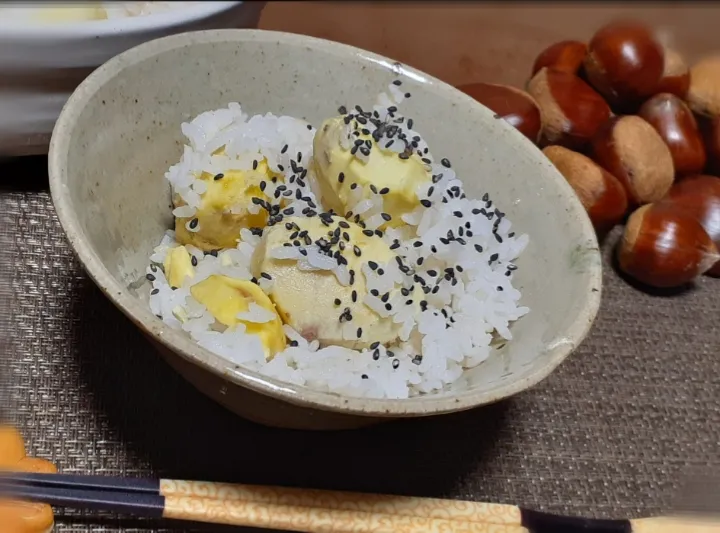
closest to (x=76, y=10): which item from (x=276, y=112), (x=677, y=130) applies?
(x=276, y=112)

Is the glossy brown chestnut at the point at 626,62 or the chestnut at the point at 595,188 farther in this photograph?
the glossy brown chestnut at the point at 626,62

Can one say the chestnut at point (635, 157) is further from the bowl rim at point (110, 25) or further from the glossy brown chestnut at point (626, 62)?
the bowl rim at point (110, 25)

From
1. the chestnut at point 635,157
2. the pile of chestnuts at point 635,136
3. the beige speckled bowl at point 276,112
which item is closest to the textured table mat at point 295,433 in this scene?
the beige speckled bowl at point 276,112

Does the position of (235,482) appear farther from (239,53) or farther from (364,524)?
(239,53)

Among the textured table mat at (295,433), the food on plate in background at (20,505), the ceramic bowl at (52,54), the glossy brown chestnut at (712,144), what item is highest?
the ceramic bowl at (52,54)

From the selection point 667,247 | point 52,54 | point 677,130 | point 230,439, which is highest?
point 52,54

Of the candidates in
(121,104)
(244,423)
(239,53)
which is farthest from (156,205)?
→ (244,423)

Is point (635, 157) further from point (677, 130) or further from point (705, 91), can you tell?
point (705, 91)
